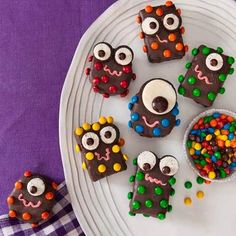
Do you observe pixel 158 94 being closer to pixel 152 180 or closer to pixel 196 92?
pixel 196 92

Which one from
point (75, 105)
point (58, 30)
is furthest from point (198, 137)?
point (58, 30)

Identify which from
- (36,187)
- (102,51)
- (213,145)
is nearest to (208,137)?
(213,145)

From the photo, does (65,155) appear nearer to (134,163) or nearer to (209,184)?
(134,163)

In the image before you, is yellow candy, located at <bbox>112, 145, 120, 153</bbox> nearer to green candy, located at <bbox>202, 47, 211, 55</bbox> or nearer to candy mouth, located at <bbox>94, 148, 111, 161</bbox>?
candy mouth, located at <bbox>94, 148, 111, 161</bbox>

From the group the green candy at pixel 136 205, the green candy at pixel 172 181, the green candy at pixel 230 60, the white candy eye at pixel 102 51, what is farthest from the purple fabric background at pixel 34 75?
the green candy at pixel 230 60

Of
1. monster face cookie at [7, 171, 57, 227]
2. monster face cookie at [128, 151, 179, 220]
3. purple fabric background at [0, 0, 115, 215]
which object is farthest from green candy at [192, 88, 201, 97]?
monster face cookie at [7, 171, 57, 227]

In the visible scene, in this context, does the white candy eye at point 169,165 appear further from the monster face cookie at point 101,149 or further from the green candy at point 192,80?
the green candy at point 192,80
